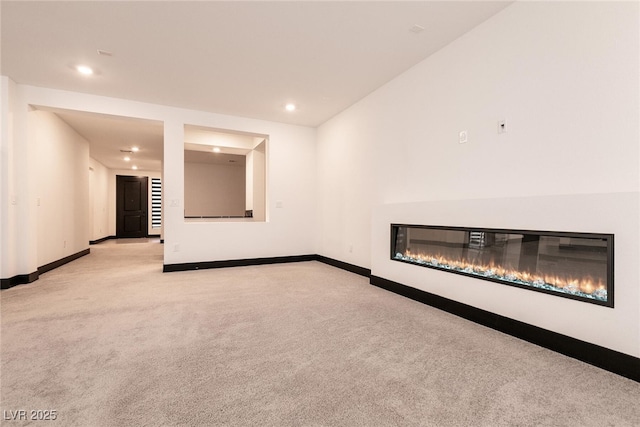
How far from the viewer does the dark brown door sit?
1116cm

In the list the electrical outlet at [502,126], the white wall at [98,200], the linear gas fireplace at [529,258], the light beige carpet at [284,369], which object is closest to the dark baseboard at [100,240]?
the white wall at [98,200]

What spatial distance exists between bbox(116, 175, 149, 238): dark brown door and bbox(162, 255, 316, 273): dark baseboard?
8.13 m

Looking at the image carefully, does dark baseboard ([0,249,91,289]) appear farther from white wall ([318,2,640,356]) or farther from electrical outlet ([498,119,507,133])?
electrical outlet ([498,119,507,133])

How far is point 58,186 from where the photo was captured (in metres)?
5.12

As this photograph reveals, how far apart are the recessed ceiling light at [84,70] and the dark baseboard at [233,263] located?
2788mm

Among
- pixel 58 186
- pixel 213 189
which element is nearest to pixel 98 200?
pixel 213 189

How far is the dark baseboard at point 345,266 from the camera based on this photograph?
4328 millimetres

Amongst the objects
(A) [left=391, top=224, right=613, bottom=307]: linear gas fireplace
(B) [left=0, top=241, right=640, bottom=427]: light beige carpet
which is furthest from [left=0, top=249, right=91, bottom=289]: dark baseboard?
(A) [left=391, top=224, right=613, bottom=307]: linear gas fireplace

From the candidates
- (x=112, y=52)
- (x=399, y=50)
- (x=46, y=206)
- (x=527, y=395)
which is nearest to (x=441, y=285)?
(x=527, y=395)

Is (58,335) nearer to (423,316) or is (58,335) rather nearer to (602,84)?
(423,316)

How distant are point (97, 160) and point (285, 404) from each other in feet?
35.2

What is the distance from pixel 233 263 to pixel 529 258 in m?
4.33

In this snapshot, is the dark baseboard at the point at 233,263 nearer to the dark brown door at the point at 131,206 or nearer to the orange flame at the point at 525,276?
the orange flame at the point at 525,276

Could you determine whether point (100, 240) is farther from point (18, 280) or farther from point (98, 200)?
point (18, 280)
